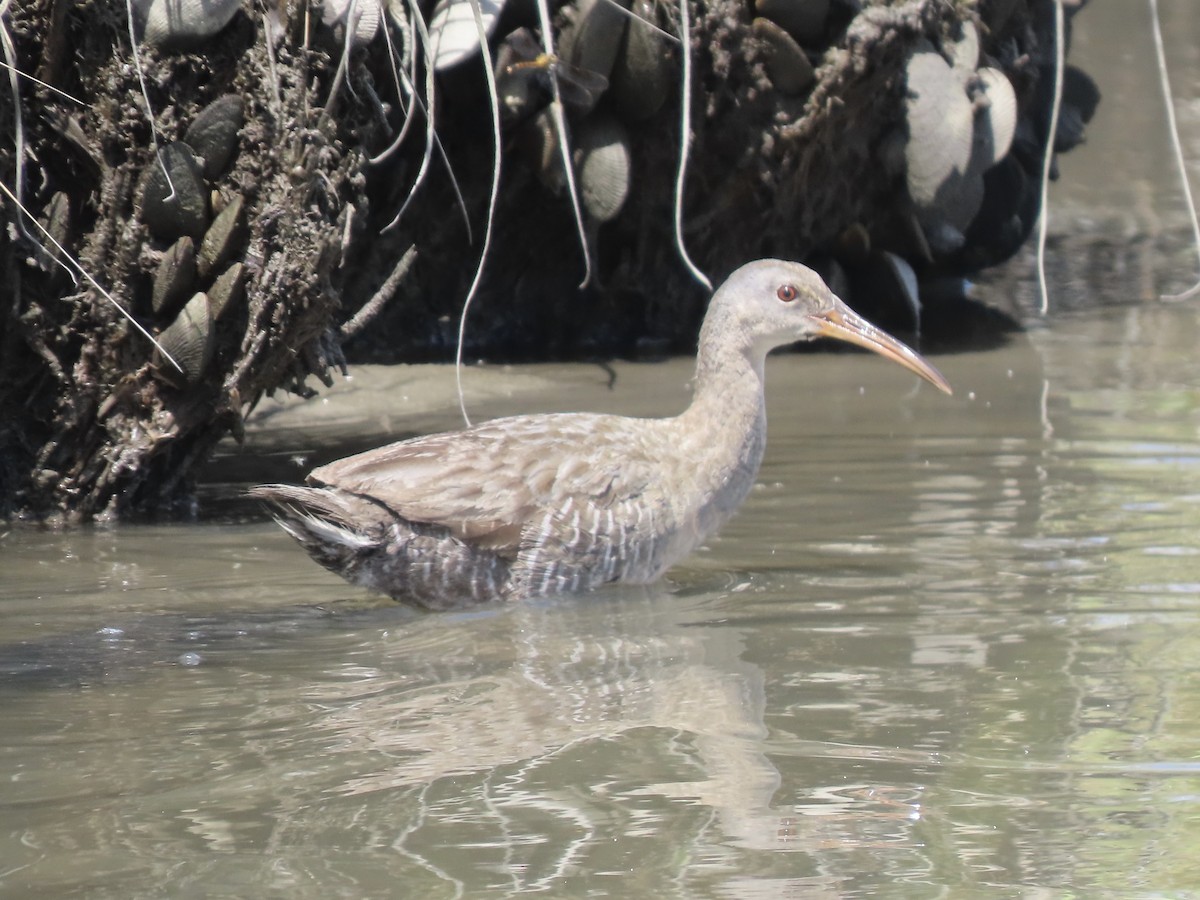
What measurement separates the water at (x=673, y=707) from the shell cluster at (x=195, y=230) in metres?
0.76

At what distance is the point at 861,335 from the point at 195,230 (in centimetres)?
247

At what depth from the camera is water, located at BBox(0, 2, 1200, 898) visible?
3.72 m

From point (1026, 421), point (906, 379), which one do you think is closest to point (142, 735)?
point (1026, 421)

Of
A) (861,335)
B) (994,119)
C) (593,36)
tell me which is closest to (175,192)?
(861,335)

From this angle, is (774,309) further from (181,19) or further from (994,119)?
(994,119)

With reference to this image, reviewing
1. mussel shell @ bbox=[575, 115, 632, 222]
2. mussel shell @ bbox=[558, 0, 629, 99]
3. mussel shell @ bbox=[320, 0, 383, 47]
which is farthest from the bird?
mussel shell @ bbox=[575, 115, 632, 222]

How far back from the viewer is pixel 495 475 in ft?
20.5

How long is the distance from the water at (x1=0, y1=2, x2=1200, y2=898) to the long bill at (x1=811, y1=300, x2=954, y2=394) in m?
0.61

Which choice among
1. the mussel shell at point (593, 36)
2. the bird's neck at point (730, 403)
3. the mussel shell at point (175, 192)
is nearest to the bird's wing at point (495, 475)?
the bird's neck at point (730, 403)

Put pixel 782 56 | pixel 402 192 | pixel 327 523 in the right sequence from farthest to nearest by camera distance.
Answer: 1. pixel 782 56
2. pixel 402 192
3. pixel 327 523

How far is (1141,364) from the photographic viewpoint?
1039 cm

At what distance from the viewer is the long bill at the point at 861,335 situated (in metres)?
6.79

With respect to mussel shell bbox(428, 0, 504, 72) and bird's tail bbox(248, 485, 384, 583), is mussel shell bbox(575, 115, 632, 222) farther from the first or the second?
bird's tail bbox(248, 485, 384, 583)

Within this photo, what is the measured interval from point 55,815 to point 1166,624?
3202 millimetres
